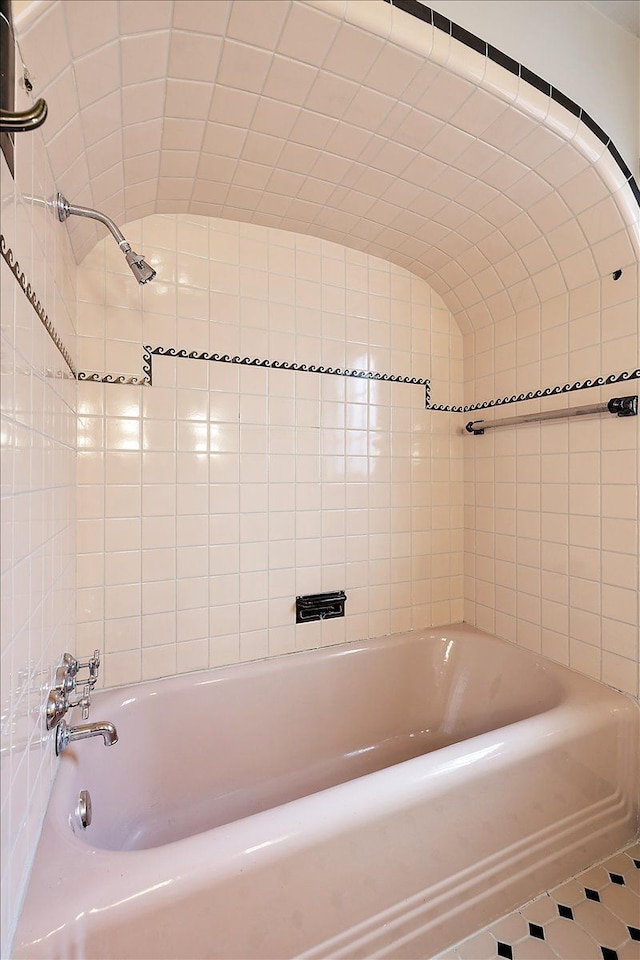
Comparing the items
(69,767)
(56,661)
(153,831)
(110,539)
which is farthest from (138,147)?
(153,831)

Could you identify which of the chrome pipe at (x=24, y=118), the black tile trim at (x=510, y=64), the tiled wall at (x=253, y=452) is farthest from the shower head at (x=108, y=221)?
the black tile trim at (x=510, y=64)

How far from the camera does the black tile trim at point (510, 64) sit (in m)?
0.96

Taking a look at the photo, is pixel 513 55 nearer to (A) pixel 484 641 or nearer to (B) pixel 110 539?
(B) pixel 110 539

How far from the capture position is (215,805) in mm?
1460

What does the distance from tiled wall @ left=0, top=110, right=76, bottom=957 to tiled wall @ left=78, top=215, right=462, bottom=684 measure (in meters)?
0.34

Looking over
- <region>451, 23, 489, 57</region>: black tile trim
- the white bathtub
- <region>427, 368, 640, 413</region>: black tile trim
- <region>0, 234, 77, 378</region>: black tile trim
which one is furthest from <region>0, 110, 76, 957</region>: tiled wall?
<region>427, 368, 640, 413</region>: black tile trim

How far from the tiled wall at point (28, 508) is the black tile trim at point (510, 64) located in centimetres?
88

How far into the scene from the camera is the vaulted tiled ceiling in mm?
904

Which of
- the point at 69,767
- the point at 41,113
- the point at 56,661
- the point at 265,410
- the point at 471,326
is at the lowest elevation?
the point at 69,767

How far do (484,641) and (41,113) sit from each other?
2076 mm

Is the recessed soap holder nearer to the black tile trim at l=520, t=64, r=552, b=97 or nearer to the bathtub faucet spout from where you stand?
the bathtub faucet spout

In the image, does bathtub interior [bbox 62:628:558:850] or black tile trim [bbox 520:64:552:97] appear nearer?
black tile trim [bbox 520:64:552:97]

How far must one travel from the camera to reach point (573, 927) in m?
1.10

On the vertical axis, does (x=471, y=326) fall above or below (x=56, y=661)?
above
